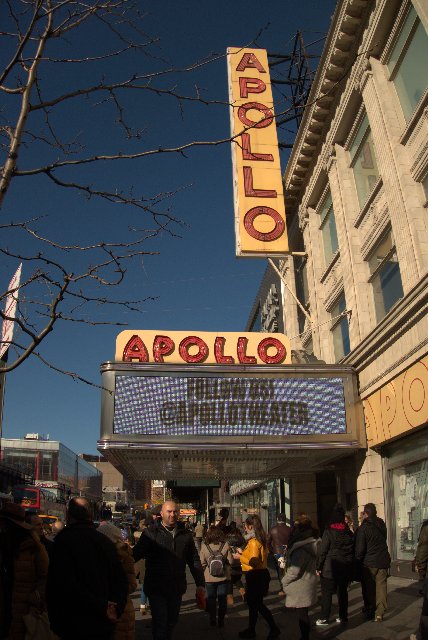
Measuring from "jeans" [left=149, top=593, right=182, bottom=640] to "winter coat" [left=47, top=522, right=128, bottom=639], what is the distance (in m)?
2.19

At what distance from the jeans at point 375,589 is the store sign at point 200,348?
707 centimetres

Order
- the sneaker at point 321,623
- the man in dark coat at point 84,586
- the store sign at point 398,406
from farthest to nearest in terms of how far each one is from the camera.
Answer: the store sign at point 398,406
the sneaker at point 321,623
the man in dark coat at point 84,586

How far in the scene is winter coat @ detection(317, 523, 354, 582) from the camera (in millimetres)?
9125

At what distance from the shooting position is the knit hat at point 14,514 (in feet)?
17.2

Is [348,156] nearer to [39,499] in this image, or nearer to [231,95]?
[231,95]

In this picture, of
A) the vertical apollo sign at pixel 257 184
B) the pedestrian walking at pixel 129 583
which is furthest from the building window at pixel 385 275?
the pedestrian walking at pixel 129 583

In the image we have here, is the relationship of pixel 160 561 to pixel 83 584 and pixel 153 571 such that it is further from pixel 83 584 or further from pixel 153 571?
pixel 83 584

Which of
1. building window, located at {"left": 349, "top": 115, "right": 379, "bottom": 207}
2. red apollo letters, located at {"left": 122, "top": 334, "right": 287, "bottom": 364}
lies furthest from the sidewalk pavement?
building window, located at {"left": 349, "top": 115, "right": 379, "bottom": 207}

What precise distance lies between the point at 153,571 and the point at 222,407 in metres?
8.55

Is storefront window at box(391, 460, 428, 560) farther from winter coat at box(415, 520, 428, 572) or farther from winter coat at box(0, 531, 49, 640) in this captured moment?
winter coat at box(0, 531, 49, 640)

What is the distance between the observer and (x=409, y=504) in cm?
1302

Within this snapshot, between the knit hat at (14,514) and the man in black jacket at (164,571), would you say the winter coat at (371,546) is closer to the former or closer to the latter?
the man in black jacket at (164,571)

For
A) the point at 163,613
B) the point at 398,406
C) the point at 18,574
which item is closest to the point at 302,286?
the point at 398,406

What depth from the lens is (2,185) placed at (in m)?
4.89
